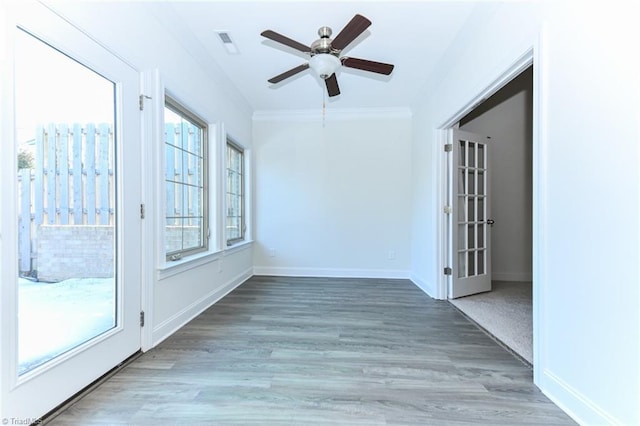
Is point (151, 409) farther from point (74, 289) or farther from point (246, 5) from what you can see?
point (246, 5)

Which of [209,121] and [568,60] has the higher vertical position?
[209,121]

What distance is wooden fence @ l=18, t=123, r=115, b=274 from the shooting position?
1288mm

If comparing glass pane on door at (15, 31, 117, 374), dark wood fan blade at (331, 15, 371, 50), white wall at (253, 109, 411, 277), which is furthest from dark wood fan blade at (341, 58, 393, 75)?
white wall at (253, 109, 411, 277)

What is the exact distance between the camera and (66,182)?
59.5 inches

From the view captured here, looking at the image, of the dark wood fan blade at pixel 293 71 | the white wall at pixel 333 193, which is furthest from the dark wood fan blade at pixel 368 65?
the white wall at pixel 333 193

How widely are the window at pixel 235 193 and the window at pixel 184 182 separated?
79cm

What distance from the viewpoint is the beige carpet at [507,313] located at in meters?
2.14

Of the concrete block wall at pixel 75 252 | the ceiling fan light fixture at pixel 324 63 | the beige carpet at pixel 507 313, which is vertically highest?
the ceiling fan light fixture at pixel 324 63

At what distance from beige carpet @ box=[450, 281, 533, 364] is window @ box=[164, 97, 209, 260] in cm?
285

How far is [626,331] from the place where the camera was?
1.11m

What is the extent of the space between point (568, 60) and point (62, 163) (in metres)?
2.67

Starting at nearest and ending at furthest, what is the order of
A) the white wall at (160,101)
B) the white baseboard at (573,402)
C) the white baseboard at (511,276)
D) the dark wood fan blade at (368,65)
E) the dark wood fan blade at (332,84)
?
1. the white baseboard at (573,402)
2. the white wall at (160,101)
3. the dark wood fan blade at (368,65)
4. the dark wood fan blade at (332,84)
5. the white baseboard at (511,276)

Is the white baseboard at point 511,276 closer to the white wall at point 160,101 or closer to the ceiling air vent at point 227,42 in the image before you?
the white wall at point 160,101

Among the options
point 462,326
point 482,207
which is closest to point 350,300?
point 462,326
